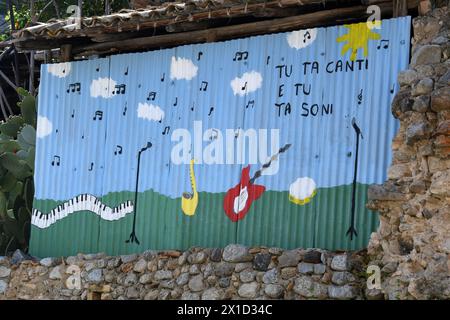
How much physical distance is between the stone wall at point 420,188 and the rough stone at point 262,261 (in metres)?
1.29

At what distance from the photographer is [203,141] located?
1126cm

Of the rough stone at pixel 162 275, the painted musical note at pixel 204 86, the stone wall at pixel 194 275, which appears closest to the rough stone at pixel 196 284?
the stone wall at pixel 194 275

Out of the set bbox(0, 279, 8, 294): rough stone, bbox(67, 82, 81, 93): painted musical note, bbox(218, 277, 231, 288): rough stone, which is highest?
bbox(67, 82, 81, 93): painted musical note

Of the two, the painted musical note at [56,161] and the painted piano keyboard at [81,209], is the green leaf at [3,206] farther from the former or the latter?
the painted musical note at [56,161]

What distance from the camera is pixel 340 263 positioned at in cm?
955

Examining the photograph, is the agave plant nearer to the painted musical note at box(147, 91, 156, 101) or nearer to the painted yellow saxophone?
the painted musical note at box(147, 91, 156, 101)

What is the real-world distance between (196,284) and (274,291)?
1.13m

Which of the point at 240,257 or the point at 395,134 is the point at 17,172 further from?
the point at 395,134

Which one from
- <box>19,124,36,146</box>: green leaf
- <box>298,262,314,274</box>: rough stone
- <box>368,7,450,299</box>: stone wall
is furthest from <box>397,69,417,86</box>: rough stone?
<box>19,124,36,146</box>: green leaf

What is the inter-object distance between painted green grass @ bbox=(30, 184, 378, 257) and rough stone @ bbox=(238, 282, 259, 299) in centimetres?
63

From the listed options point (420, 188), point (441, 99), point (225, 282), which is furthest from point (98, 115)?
point (441, 99)

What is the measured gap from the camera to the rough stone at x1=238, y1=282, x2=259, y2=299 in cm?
1009
